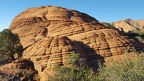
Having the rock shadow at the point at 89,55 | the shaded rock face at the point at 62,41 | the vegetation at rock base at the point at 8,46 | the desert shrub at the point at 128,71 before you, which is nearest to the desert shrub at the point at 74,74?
the shaded rock face at the point at 62,41

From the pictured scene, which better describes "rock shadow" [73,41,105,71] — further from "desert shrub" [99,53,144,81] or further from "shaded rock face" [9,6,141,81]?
"desert shrub" [99,53,144,81]

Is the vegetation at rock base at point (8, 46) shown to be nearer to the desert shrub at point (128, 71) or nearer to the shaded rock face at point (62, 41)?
the shaded rock face at point (62, 41)

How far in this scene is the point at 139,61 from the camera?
77.3 ft

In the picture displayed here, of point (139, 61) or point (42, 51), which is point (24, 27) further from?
point (139, 61)

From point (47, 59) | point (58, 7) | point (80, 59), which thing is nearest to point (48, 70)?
point (47, 59)

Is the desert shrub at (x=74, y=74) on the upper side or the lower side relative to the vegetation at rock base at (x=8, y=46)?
lower

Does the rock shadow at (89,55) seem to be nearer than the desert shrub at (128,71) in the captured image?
No

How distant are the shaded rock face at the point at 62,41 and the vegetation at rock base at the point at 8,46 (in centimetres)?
368

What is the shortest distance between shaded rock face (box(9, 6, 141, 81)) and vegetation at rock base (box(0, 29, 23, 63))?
3678 mm

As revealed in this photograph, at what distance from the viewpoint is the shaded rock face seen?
58541 millimetres

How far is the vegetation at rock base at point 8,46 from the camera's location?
67.2 m

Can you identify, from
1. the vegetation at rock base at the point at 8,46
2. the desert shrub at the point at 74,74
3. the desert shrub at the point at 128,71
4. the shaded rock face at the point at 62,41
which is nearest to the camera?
the desert shrub at the point at 128,71

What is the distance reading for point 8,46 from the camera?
221 ft

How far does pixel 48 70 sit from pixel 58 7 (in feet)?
143
